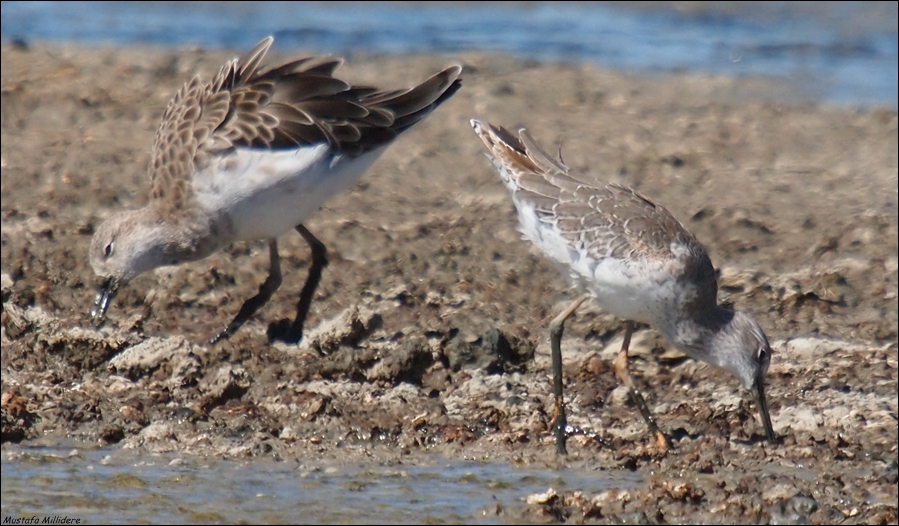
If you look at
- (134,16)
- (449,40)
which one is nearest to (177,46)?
(134,16)

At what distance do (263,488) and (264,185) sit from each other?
194 centimetres

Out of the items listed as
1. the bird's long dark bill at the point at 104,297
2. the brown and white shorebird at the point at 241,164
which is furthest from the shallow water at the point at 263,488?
the brown and white shorebird at the point at 241,164

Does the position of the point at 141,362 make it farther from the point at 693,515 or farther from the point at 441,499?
the point at 693,515

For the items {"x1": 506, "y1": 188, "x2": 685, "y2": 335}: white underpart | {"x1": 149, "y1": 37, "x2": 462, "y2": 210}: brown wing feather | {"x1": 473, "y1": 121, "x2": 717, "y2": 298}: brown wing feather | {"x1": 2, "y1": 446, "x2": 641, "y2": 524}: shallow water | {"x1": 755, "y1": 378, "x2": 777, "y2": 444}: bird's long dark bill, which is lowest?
{"x1": 2, "y1": 446, "x2": 641, "y2": 524}: shallow water

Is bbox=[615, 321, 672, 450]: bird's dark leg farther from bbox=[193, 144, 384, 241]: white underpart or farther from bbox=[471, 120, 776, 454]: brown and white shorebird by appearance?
bbox=[193, 144, 384, 241]: white underpart

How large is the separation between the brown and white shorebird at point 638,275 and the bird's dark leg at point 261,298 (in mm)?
1813

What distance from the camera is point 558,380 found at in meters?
7.03

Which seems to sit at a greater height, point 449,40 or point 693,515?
point 449,40

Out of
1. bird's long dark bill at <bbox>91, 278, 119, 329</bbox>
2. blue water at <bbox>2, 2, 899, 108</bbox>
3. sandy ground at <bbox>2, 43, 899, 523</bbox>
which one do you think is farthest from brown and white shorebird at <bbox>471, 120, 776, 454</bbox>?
blue water at <bbox>2, 2, 899, 108</bbox>

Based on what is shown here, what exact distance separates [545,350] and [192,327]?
2150 millimetres

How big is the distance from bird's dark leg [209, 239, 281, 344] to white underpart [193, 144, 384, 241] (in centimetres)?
50

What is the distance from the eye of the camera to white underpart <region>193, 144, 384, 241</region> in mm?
7484

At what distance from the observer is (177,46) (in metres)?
14.2

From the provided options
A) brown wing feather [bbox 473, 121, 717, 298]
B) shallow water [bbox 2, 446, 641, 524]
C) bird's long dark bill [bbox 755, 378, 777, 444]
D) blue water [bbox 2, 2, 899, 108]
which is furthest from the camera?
blue water [bbox 2, 2, 899, 108]
